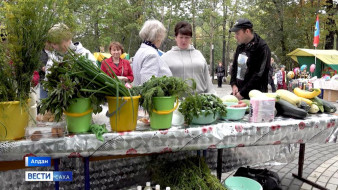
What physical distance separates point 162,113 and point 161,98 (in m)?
0.09

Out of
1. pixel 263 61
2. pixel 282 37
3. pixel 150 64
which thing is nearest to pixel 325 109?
pixel 263 61

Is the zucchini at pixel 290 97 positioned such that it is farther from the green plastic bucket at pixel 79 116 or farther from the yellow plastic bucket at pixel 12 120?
the yellow plastic bucket at pixel 12 120

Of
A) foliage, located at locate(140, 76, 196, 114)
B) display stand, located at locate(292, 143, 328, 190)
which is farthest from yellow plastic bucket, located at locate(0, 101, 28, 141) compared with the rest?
display stand, located at locate(292, 143, 328, 190)

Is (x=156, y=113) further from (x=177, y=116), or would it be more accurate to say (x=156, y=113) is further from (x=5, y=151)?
(x=5, y=151)

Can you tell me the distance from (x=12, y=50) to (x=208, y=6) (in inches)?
934

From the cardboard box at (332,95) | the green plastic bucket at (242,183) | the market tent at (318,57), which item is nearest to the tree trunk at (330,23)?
the market tent at (318,57)

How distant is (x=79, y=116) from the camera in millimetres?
1505

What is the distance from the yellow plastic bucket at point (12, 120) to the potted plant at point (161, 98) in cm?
64

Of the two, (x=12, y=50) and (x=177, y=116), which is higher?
(x=12, y=50)

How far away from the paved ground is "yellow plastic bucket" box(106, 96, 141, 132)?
6.36 ft

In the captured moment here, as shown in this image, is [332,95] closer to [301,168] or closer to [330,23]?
[301,168]

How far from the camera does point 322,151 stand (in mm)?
4148

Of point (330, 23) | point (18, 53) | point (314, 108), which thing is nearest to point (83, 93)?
point (18, 53)

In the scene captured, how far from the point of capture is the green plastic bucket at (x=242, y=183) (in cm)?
224
